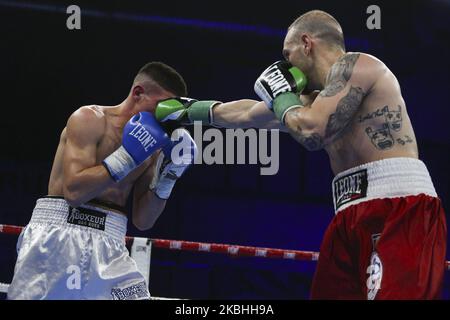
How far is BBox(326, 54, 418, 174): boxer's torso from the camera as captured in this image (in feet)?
7.99

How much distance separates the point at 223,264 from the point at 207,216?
0.60m

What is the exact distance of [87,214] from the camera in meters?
3.03

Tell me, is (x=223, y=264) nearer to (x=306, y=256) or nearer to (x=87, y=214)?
(x=306, y=256)

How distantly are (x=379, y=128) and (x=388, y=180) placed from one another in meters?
0.20

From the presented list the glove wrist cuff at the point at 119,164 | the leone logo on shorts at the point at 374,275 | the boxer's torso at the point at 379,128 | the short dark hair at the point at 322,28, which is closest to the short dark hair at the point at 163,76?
the glove wrist cuff at the point at 119,164

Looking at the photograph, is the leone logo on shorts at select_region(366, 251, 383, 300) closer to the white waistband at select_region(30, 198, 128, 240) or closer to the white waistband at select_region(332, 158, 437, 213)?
the white waistband at select_region(332, 158, 437, 213)

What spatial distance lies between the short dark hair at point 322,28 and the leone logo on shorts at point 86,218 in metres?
1.23

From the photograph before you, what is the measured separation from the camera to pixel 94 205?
3.05 meters

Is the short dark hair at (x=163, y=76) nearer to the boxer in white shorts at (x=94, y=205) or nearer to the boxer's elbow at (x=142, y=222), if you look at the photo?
the boxer in white shorts at (x=94, y=205)

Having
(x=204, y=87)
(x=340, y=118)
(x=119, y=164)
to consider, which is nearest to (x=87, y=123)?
(x=119, y=164)

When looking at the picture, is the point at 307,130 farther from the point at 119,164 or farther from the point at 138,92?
the point at 138,92

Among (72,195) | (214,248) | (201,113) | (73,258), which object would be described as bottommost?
(73,258)

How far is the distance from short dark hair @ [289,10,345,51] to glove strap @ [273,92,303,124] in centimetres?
36
